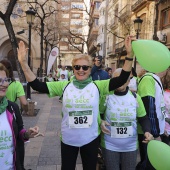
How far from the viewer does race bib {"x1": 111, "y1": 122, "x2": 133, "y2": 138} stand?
252 cm

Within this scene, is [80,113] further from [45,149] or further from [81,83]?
[45,149]

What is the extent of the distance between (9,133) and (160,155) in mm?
1353

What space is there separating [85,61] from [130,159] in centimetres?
126

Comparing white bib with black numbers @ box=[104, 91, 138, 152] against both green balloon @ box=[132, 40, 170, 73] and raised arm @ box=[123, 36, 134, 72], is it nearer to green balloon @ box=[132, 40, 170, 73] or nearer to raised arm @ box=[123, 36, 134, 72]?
raised arm @ box=[123, 36, 134, 72]

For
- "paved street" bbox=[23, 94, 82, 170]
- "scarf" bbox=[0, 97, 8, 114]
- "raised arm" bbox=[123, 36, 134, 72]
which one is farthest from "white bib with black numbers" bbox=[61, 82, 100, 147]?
"paved street" bbox=[23, 94, 82, 170]

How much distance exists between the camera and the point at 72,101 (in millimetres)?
2387

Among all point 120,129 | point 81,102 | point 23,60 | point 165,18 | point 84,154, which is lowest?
point 84,154

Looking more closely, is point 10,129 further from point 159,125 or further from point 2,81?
point 159,125

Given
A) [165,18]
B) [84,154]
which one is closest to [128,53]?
[84,154]

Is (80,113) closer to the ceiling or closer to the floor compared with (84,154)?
closer to the ceiling

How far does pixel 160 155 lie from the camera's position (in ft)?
5.97

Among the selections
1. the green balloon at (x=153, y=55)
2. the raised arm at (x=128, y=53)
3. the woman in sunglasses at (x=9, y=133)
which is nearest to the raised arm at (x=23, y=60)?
the woman in sunglasses at (x=9, y=133)

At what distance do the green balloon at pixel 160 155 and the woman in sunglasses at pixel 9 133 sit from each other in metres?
1.11

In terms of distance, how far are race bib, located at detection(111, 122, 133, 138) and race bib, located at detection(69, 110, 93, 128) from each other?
12.0 inches
